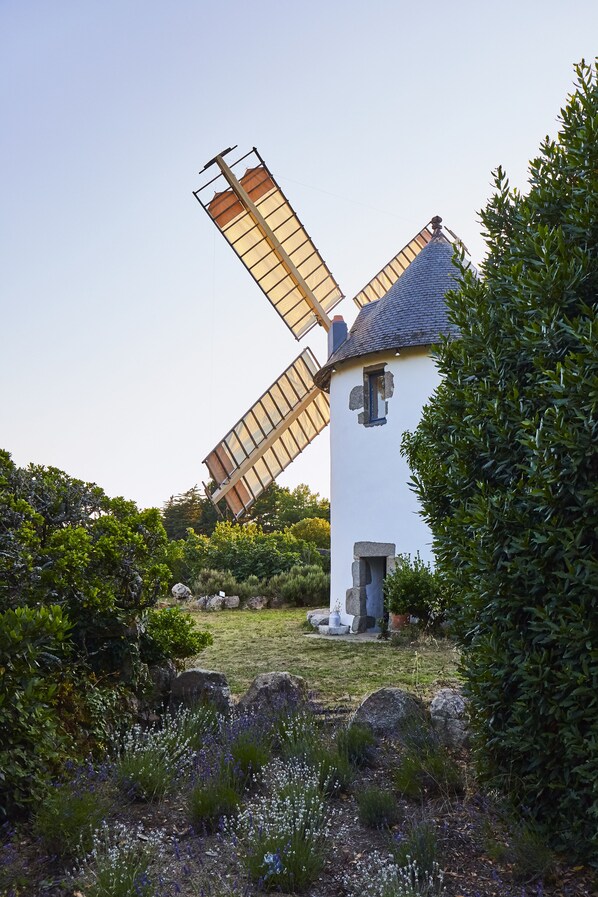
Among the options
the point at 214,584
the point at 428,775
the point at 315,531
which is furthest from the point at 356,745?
the point at 315,531

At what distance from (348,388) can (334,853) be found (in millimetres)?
10652

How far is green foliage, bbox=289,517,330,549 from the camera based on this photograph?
29000 mm

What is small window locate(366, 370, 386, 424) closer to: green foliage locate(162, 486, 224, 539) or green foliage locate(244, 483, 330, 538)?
green foliage locate(244, 483, 330, 538)

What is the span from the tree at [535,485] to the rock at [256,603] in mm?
15230

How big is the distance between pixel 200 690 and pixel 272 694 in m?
0.64

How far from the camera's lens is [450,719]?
16.6 feet

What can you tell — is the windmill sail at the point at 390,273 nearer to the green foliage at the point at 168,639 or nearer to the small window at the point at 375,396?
the small window at the point at 375,396

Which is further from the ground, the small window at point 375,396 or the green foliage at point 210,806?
the small window at point 375,396

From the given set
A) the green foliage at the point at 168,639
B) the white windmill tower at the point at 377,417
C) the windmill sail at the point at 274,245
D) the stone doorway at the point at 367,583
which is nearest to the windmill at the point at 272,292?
the windmill sail at the point at 274,245

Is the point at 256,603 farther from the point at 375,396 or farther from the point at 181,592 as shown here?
the point at 375,396

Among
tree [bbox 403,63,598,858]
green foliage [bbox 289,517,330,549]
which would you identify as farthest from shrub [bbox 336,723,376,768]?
green foliage [bbox 289,517,330,549]

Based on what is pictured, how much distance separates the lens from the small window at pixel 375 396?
13.2 meters

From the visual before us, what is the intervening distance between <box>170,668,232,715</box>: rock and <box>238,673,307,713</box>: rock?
6.6 inches

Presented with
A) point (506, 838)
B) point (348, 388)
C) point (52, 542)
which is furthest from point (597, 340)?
point (348, 388)
